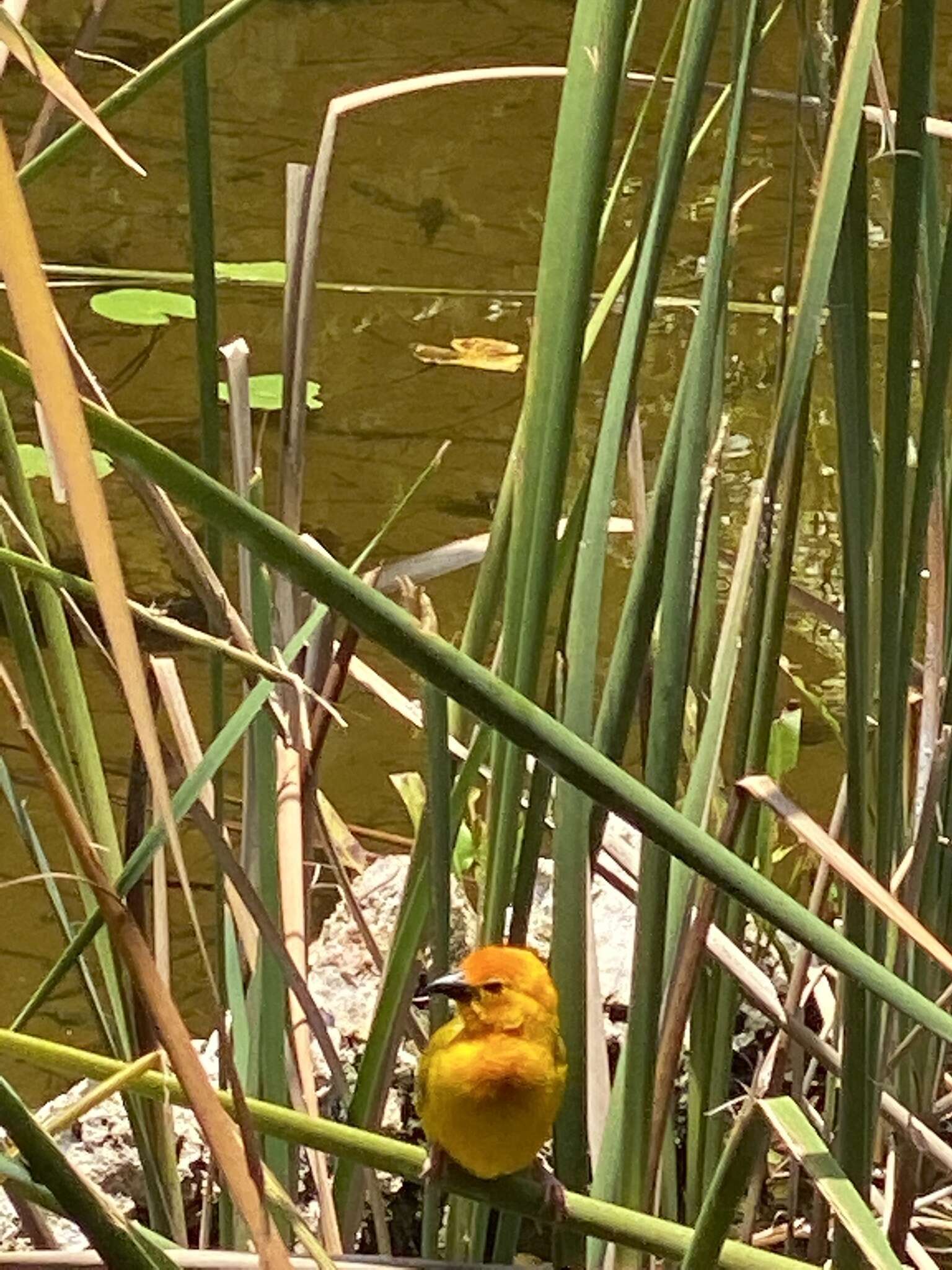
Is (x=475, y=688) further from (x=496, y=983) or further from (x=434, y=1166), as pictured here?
(x=496, y=983)

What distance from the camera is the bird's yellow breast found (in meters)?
1.14

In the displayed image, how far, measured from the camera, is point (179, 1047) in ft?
2.01

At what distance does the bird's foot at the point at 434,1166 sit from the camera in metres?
0.95

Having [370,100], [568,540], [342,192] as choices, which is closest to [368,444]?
[342,192]

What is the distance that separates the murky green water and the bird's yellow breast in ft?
2.70

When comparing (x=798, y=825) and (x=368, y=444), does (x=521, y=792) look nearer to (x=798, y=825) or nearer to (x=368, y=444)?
(x=798, y=825)

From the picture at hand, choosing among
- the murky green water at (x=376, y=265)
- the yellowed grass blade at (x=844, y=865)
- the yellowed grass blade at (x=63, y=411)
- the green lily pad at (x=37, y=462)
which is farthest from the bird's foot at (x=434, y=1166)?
the green lily pad at (x=37, y=462)

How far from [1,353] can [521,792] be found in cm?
52

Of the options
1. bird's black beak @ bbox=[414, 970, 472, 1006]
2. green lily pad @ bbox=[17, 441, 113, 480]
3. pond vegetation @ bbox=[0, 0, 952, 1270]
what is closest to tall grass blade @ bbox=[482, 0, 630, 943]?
pond vegetation @ bbox=[0, 0, 952, 1270]

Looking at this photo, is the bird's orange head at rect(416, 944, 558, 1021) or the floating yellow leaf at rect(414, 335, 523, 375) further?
the floating yellow leaf at rect(414, 335, 523, 375)

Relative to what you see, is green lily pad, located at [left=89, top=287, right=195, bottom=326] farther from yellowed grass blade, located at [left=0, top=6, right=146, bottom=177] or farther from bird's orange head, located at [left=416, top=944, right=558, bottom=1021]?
yellowed grass blade, located at [left=0, top=6, right=146, bottom=177]

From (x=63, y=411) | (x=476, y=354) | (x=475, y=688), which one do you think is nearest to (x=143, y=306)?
(x=476, y=354)

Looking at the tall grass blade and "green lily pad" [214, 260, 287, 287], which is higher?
the tall grass blade

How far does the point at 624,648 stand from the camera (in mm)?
1010
